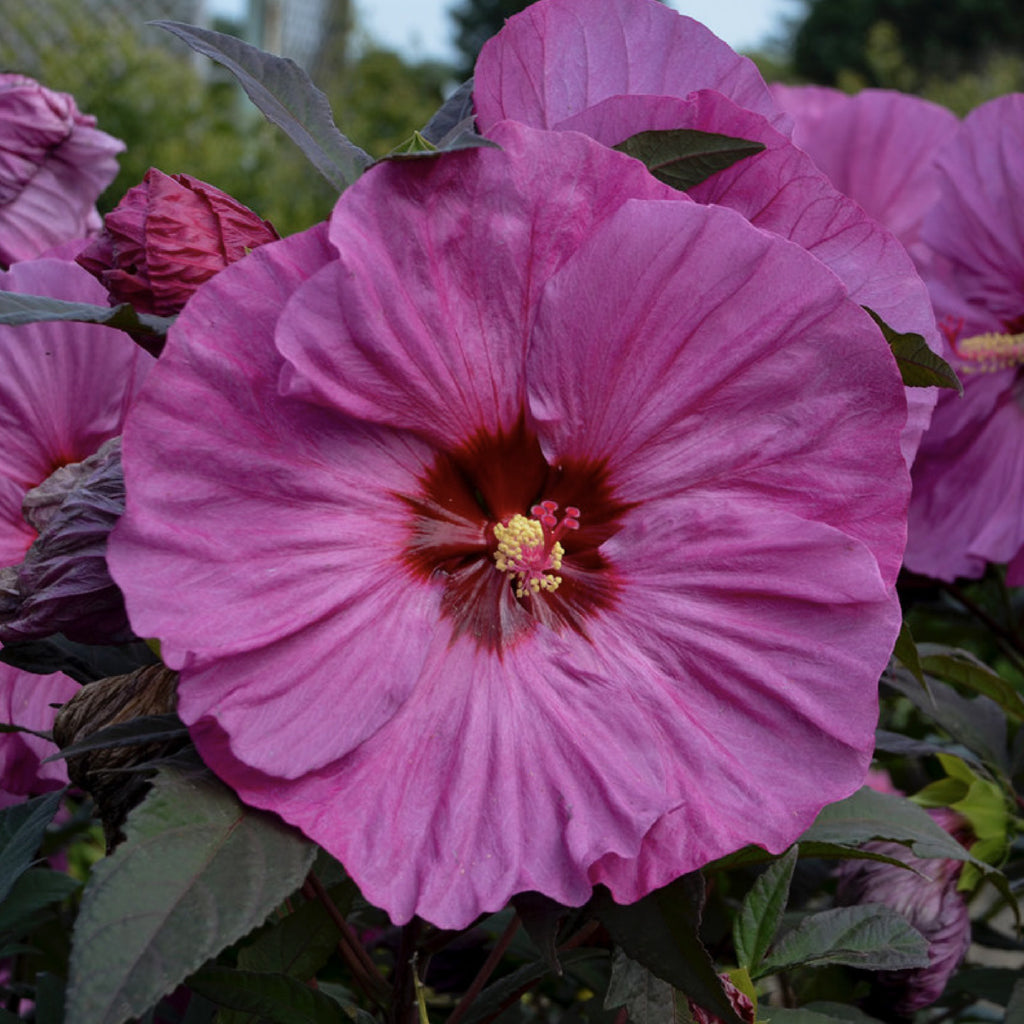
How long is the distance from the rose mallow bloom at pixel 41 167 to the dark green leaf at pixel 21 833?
0.42 m

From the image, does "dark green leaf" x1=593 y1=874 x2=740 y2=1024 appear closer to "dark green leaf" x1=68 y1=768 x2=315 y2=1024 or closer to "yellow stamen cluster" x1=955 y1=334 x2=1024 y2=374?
"dark green leaf" x1=68 y1=768 x2=315 y2=1024

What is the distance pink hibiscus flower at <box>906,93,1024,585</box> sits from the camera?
3.53 feet

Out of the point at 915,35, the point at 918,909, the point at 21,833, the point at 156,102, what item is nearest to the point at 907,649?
the point at 918,909

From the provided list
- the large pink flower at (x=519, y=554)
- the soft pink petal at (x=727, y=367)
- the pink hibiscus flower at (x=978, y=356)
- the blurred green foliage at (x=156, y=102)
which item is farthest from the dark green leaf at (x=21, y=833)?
the blurred green foliage at (x=156, y=102)

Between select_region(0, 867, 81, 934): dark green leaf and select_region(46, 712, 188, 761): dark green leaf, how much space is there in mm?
350

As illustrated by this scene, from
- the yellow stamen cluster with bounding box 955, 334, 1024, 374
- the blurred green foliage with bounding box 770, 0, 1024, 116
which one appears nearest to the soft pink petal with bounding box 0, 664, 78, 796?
the yellow stamen cluster with bounding box 955, 334, 1024, 374

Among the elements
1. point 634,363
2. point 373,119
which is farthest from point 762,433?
point 373,119

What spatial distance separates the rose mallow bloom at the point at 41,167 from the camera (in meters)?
0.92

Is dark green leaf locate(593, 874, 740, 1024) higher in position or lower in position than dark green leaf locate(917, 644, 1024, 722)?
lower

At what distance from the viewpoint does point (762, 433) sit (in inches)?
22.0

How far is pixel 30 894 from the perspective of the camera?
84cm

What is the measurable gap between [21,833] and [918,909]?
594mm

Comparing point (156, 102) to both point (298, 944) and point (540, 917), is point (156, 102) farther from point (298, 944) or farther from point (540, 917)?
point (540, 917)

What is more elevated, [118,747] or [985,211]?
[985,211]
